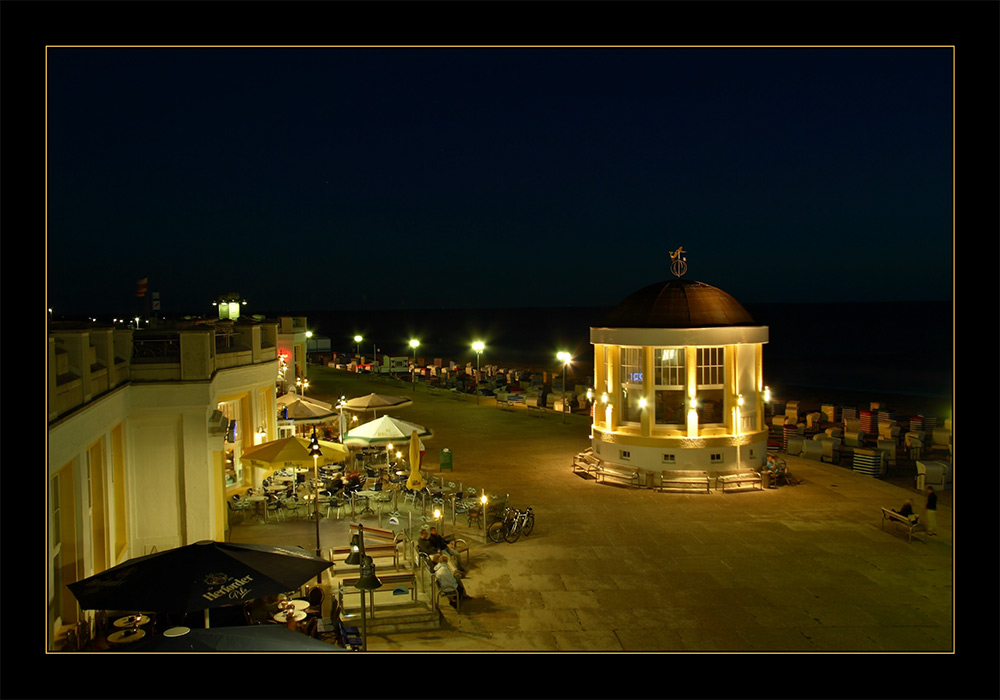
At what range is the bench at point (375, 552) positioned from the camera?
12352 mm

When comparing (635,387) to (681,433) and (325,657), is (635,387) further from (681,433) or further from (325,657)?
(325,657)

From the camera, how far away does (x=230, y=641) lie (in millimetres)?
6664

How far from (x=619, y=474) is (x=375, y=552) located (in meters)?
8.90

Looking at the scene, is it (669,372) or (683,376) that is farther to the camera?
(683,376)

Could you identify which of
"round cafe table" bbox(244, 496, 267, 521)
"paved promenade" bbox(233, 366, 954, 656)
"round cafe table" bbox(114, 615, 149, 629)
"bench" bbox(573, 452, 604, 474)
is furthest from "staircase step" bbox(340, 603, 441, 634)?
"bench" bbox(573, 452, 604, 474)

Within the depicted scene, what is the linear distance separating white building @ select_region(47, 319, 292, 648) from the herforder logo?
2.00m

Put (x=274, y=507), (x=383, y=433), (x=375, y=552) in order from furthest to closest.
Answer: (x=383, y=433)
(x=274, y=507)
(x=375, y=552)

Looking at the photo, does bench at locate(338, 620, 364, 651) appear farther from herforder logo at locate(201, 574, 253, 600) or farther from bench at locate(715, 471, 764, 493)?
bench at locate(715, 471, 764, 493)

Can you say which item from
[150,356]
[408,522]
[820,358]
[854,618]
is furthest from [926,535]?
[820,358]

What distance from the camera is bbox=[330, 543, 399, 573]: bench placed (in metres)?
12.4

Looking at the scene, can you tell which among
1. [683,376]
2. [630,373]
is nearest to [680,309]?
[683,376]

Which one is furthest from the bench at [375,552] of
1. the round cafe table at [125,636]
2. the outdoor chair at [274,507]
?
the round cafe table at [125,636]

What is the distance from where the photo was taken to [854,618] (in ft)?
33.9

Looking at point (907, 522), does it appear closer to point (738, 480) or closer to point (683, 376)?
point (738, 480)
